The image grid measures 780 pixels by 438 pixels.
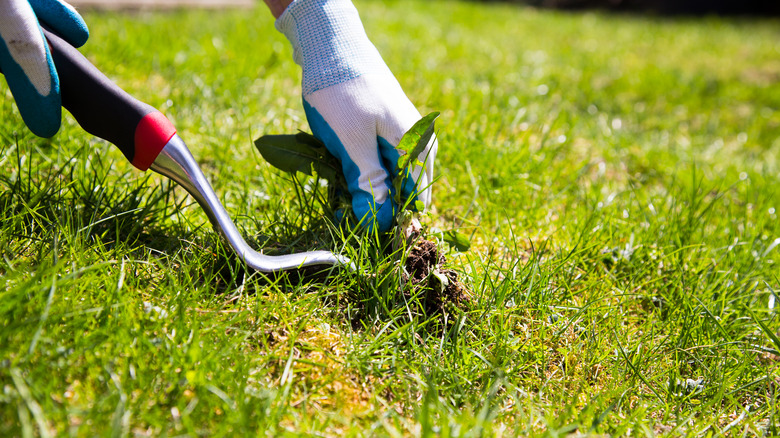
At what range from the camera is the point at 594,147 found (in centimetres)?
294

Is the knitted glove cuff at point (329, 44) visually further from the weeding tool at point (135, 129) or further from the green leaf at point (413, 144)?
the weeding tool at point (135, 129)

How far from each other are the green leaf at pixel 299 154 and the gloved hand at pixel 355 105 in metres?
0.05

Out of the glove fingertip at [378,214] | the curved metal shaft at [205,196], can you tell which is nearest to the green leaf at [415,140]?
Answer: the glove fingertip at [378,214]

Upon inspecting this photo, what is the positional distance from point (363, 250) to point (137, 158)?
0.59m

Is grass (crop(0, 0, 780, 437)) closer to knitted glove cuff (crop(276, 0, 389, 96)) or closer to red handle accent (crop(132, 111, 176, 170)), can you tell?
red handle accent (crop(132, 111, 176, 170))

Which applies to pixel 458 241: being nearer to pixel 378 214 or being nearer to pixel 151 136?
pixel 378 214

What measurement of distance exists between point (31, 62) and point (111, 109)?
0.62 ft

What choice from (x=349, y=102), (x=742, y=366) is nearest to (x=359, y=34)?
(x=349, y=102)

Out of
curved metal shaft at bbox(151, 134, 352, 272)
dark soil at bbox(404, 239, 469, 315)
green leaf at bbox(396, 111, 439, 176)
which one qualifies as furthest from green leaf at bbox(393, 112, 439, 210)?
curved metal shaft at bbox(151, 134, 352, 272)

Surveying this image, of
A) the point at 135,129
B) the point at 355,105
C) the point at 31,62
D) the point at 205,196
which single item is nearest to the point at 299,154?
the point at 355,105

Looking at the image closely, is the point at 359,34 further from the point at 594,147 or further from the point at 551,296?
the point at 594,147

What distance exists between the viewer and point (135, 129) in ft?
4.45

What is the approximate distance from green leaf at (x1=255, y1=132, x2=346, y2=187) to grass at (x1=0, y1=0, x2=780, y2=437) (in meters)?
0.08

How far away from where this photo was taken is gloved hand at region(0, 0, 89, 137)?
1287 mm
